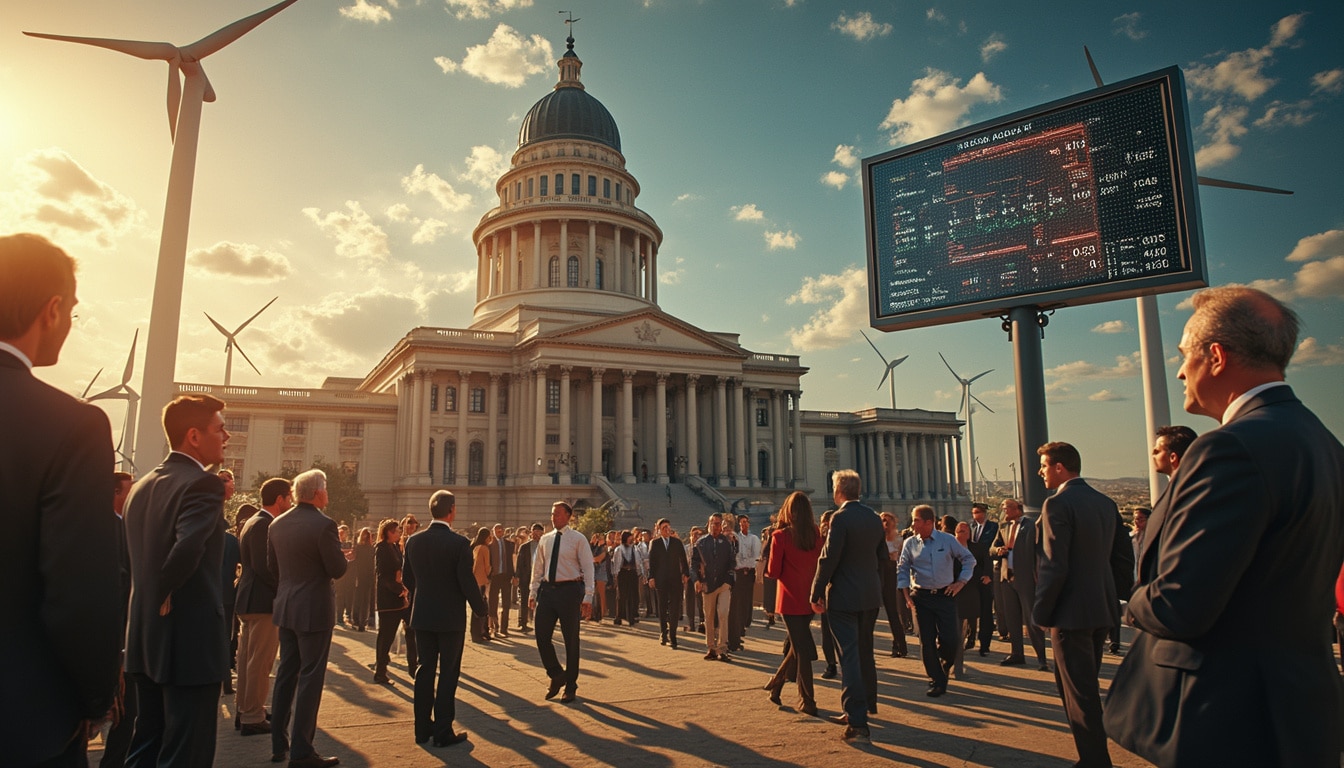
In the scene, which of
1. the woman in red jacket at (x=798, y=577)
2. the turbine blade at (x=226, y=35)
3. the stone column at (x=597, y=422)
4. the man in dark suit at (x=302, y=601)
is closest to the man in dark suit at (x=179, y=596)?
the man in dark suit at (x=302, y=601)

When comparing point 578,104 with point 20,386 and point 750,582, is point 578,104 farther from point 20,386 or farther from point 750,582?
point 20,386

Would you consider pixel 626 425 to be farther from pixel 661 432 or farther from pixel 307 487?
pixel 307 487

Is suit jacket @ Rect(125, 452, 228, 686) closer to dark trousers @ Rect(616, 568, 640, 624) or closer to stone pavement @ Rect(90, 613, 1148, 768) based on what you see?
stone pavement @ Rect(90, 613, 1148, 768)

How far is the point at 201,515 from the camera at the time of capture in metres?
5.27

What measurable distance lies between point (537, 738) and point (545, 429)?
47.4 m

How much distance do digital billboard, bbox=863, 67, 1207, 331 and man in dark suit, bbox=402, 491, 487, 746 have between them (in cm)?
1035

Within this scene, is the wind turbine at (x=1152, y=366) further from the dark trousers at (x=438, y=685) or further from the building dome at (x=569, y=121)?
the building dome at (x=569, y=121)

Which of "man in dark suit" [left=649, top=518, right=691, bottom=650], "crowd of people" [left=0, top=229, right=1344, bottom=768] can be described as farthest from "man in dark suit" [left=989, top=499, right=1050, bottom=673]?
"man in dark suit" [left=649, top=518, right=691, bottom=650]

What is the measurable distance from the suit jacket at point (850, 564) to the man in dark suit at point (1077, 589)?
192cm

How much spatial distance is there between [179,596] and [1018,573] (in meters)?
9.87

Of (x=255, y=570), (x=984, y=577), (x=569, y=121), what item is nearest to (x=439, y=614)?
(x=255, y=570)

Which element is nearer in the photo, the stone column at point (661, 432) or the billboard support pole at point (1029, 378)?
the billboard support pole at point (1029, 378)

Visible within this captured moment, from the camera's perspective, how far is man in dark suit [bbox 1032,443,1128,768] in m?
6.17

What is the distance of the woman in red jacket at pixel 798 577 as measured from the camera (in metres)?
8.97
